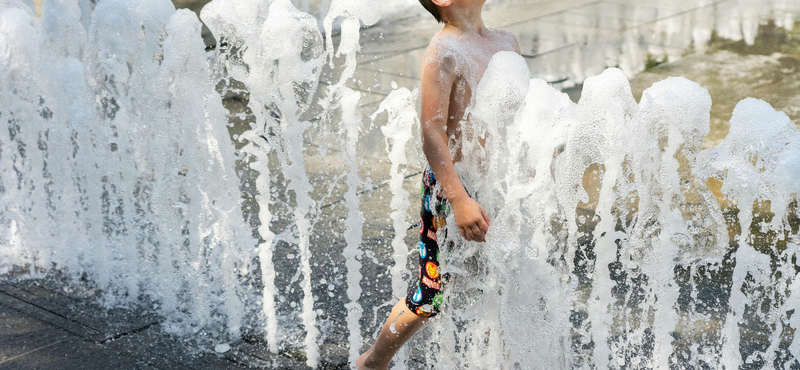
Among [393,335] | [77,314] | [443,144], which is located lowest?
[77,314]

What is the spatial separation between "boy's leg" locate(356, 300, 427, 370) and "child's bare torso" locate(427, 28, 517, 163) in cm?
48

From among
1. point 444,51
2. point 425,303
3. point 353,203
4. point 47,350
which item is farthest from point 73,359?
point 444,51

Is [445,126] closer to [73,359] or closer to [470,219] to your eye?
[470,219]

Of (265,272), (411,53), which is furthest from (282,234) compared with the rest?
(411,53)

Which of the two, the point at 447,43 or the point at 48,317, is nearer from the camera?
the point at 447,43

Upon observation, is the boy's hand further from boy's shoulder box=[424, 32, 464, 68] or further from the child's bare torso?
boy's shoulder box=[424, 32, 464, 68]

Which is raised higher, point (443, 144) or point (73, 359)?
point (443, 144)

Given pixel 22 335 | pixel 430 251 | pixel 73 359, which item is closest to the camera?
pixel 430 251

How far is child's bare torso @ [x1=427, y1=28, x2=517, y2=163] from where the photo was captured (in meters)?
2.12

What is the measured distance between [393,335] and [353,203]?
0.63 m

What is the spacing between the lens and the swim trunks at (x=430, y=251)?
2268 millimetres

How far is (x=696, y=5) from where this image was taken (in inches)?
329

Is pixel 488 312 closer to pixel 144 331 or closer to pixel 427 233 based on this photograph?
pixel 427 233

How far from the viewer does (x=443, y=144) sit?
2121mm
